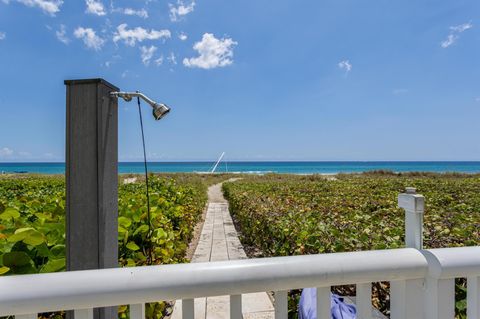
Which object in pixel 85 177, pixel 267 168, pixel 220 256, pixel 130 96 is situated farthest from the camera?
pixel 267 168

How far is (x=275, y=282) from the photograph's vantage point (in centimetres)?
82

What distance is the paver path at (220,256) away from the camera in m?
2.56

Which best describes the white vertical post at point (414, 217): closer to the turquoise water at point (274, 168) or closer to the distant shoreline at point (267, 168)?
the distant shoreline at point (267, 168)

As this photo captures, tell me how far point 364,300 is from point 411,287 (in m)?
0.18

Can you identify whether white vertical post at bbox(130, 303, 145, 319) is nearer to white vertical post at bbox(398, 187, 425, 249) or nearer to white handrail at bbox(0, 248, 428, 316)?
white handrail at bbox(0, 248, 428, 316)

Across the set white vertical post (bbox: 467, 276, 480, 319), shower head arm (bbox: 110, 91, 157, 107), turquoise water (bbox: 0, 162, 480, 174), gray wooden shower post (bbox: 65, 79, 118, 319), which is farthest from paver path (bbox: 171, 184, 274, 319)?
turquoise water (bbox: 0, 162, 480, 174)

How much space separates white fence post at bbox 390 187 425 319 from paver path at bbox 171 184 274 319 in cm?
181

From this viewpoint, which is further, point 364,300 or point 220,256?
point 220,256

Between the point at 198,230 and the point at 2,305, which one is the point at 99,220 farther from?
the point at 198,230

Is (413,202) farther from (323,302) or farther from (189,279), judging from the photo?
(189,279)

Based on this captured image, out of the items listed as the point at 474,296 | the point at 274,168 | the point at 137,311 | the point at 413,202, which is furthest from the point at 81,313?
the point at 274,168

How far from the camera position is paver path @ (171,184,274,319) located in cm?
256

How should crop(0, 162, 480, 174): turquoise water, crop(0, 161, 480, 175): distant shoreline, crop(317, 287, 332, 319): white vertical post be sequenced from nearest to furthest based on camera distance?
1. crop(317, 287, 332, 319): white vertical post
2. crop(0, 161, 480, 175): distant shoreline
3. crop(0, 162, 480, 174): turquoise water

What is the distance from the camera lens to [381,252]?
92cm
